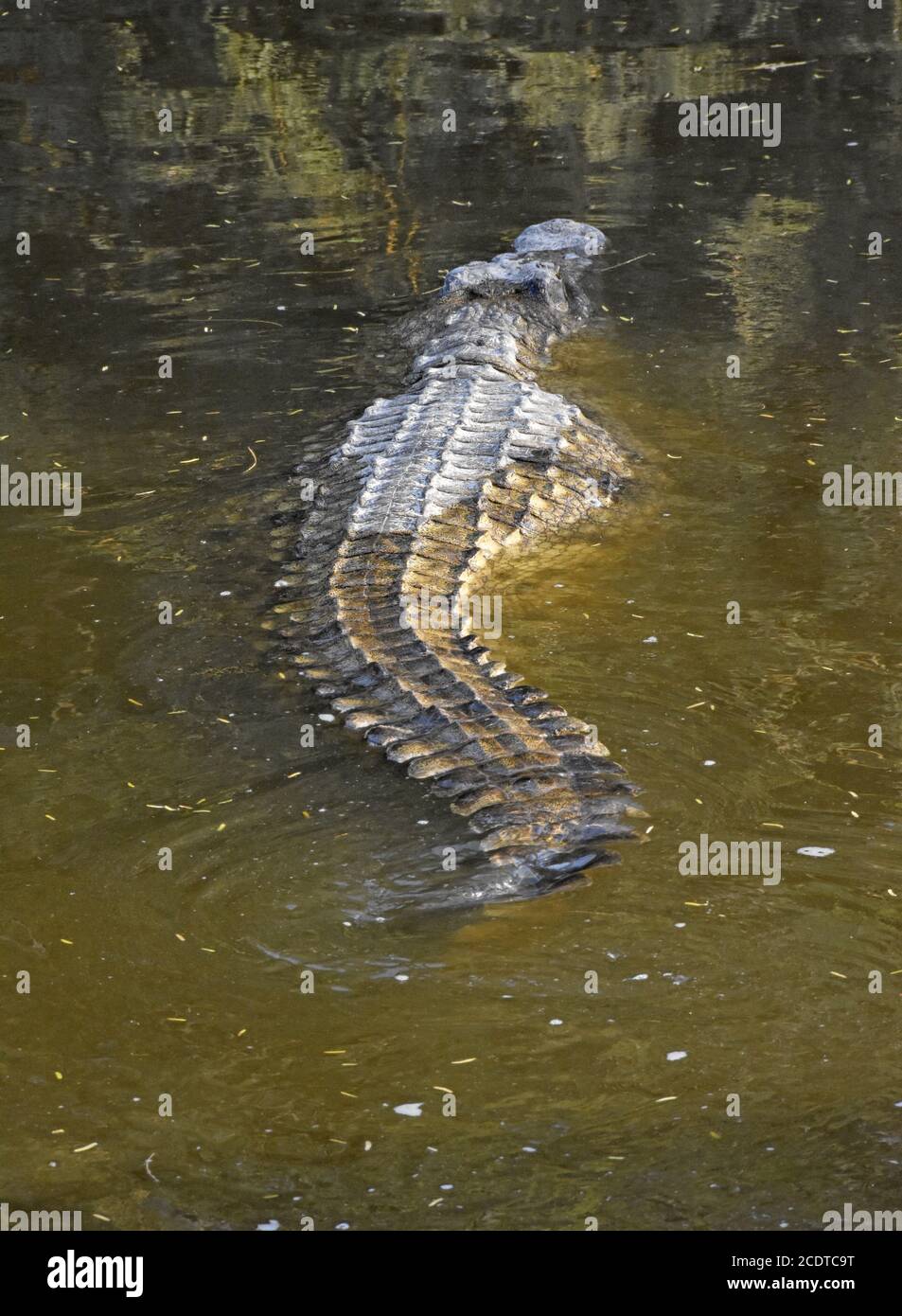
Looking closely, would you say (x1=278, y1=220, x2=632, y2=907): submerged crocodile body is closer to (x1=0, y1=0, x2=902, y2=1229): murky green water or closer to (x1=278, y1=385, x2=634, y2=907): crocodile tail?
(x1=278, y1=385, x2=634, y2=907): crocodile tail

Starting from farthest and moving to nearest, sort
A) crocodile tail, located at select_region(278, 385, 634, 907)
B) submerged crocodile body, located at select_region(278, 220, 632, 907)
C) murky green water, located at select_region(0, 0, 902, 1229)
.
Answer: submerged crocodile body, located at select_region(278, 220, 632, 907)
crocodile tail, located at select_region(278, 385, 634, 907)
murky green water, located at select_region(0, 0, 902, 1229)

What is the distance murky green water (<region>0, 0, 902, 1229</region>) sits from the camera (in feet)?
12.9

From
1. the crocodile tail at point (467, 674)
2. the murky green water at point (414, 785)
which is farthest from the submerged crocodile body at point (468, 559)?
the murky green water at point (414, 785)

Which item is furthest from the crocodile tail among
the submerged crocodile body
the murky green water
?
the murky green water

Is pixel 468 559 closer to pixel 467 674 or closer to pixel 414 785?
pixel 467 674

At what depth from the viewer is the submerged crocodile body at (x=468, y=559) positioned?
16.9 ft

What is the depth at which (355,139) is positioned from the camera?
→ 47.7ft

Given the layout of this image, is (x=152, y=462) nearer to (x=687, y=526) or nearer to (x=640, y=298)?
(x=687, y=526)

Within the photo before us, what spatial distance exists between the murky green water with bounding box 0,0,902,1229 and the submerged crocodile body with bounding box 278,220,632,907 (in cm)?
16

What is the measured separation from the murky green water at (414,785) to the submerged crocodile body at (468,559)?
164 millimetres

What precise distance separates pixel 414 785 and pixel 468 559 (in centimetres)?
168

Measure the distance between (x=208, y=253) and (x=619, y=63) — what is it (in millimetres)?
6783

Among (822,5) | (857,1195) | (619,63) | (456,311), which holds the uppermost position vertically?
(822,5)

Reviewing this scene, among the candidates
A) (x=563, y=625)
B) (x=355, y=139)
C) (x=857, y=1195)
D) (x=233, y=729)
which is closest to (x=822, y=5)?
(x=355, y=139)
